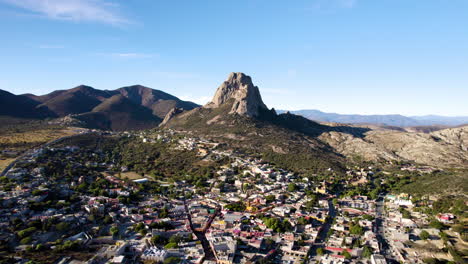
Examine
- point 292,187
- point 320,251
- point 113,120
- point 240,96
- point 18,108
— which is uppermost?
point 240,96

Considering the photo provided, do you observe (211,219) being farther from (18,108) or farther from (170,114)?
(18,108)

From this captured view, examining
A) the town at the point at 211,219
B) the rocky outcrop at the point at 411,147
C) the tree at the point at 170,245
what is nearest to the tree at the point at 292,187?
the town at the point at 211,219

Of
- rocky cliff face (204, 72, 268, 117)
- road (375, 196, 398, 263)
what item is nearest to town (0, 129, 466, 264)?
road (375, 196, 398, 263)

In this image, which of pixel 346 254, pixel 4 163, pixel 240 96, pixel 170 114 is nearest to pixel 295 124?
pixel 240 96

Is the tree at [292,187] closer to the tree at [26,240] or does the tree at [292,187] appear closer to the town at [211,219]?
the town at [211,219]

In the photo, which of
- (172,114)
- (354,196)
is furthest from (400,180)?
(172,114)

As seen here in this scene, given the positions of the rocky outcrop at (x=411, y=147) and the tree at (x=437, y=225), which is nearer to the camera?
the tree at (x=437, y=225)

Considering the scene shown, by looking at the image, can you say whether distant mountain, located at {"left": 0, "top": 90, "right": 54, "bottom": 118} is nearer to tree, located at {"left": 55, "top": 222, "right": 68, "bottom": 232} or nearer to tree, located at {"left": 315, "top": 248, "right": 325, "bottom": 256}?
tree, located at {"left": 55, "top": 222, "right": 68, "bottom": 232}
